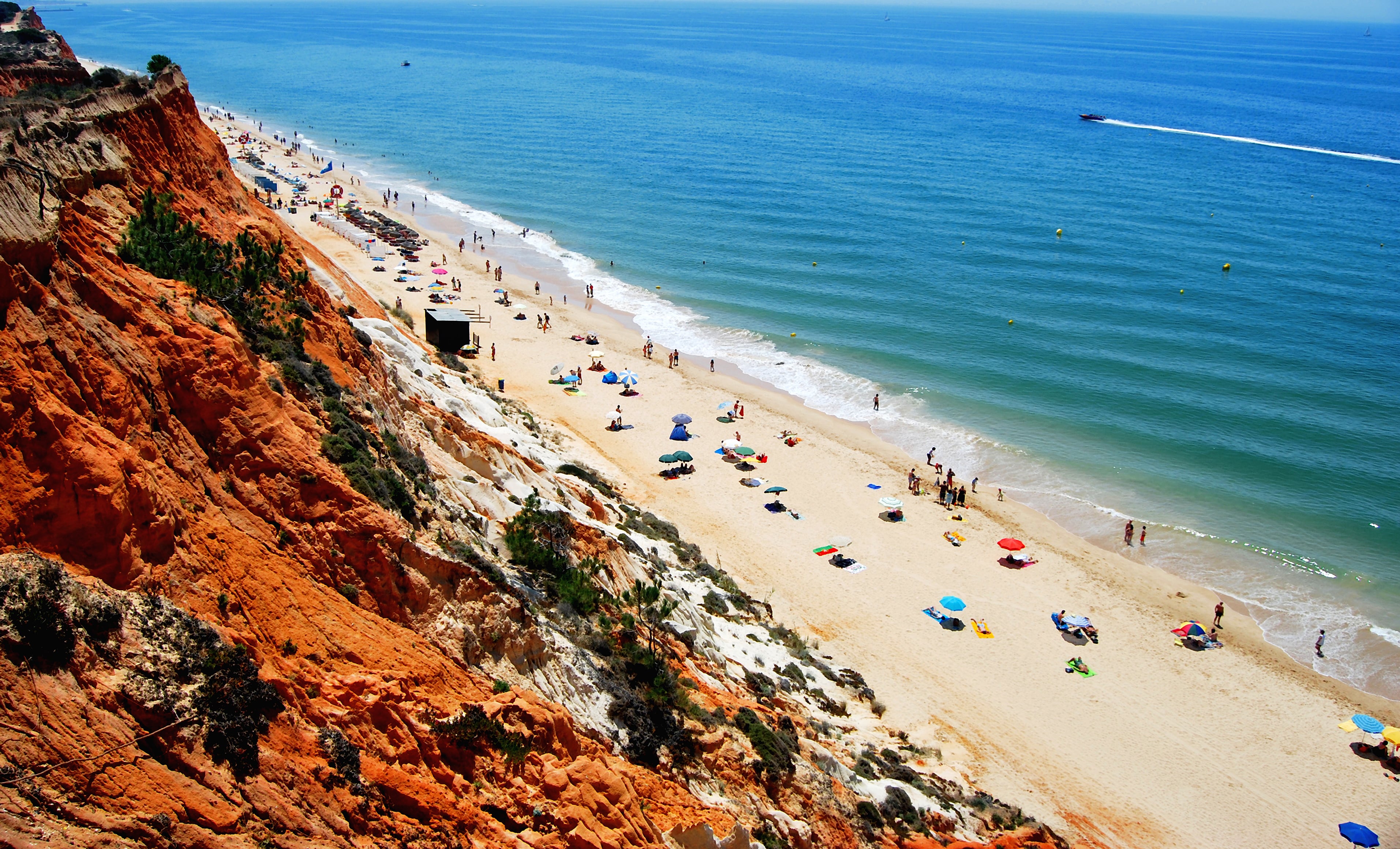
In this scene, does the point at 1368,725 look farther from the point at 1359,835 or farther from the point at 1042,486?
the point at 1042,486

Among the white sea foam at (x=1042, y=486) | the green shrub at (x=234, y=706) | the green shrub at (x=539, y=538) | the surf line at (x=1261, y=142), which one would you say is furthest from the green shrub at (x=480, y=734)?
the surf line at (x=1261, y=142)

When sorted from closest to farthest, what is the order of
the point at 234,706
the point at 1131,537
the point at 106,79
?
the point at 234,706 < the point at 106,79 < the point at 1131,537

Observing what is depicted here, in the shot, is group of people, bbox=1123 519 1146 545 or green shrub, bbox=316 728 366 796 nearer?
green shrub, bbox=316 728 366 796

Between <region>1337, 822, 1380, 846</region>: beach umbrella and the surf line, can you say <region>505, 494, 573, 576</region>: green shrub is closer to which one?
<region>1337, 822, 1380, 846</region>: beach umbrella

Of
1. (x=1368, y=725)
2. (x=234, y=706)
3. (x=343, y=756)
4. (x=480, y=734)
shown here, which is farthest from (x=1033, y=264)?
(x=234, y=706)

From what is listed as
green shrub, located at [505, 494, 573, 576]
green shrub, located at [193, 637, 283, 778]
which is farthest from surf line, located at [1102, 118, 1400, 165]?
green shrub, located at [193, 637, 283, 778]

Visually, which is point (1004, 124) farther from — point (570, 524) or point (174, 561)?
point (174, 561)
